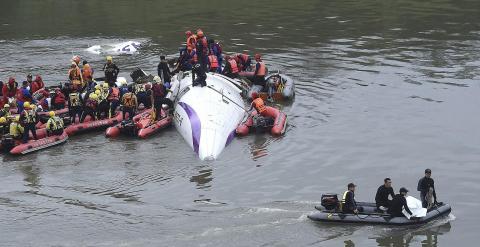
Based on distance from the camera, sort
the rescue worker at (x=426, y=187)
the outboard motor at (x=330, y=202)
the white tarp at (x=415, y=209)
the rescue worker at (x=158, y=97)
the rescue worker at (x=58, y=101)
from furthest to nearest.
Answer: the rescue worker at (x=58, y=101), the rescue worker at (x=158, y=97), the rescue worker at (x=426, y=187), the outboard motor at (x=330, y=202), the white tarp at (x=415, y=209)

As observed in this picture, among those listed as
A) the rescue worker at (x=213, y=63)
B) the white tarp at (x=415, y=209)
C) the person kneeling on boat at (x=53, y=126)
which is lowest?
the white tarp at (x=415, y=209)

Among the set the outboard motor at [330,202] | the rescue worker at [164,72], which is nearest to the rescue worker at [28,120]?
the rescue worker at [164,72]

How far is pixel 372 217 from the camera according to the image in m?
17.5

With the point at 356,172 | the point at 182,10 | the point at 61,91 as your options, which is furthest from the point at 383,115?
the point at 182,10

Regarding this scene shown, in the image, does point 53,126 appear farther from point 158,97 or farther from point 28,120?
point 158,97

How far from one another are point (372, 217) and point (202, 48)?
561 inches

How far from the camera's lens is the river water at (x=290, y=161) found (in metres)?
17.4

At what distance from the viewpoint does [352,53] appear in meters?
37.7

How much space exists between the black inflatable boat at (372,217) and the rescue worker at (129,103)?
1038 centimetres

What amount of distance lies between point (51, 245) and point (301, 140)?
394 inches

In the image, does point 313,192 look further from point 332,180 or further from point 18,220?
point 18,220

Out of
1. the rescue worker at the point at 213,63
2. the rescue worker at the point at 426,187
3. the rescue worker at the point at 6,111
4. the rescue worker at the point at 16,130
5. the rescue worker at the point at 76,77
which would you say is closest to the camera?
the rescue worker at the point at 426,187

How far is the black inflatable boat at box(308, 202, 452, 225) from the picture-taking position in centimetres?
1736

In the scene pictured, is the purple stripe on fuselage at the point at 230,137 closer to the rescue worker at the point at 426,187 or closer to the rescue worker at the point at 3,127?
the rescue worker at the point at 426,187
